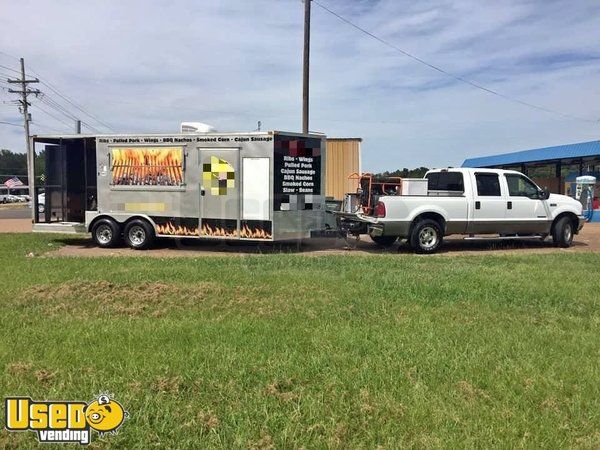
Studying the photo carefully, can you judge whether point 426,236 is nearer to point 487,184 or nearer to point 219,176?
point 487,184

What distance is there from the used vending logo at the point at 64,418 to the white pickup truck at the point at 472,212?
32.0 ft

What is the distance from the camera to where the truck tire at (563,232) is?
14.2 metres

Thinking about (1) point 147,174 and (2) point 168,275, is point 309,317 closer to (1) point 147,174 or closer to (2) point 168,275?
(2) point 168,275

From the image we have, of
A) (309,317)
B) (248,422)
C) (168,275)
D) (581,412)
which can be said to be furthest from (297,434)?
(168,275)

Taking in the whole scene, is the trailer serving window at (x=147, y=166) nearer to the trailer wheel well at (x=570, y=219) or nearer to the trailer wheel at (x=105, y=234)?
the trailer wheel at (x=105, y=234)

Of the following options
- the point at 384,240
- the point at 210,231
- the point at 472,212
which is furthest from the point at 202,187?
the point at 472,212

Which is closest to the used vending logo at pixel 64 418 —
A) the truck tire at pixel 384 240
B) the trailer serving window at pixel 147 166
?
the trailer serving window at pixel 147 166

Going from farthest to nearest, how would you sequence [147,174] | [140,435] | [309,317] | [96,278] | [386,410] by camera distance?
[147,174] → [96,278] → [309,317] → [386,410] → [140,435]

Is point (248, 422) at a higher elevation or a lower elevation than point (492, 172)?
lower

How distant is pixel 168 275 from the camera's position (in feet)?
28.8

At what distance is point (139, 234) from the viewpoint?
1367 centimetres

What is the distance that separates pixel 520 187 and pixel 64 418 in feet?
42.5

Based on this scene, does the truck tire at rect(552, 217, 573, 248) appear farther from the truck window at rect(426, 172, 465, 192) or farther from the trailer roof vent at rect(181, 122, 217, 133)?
the trailer roof vent at rect(181, 122, 217, 133)

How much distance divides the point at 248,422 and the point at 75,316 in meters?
3.40
